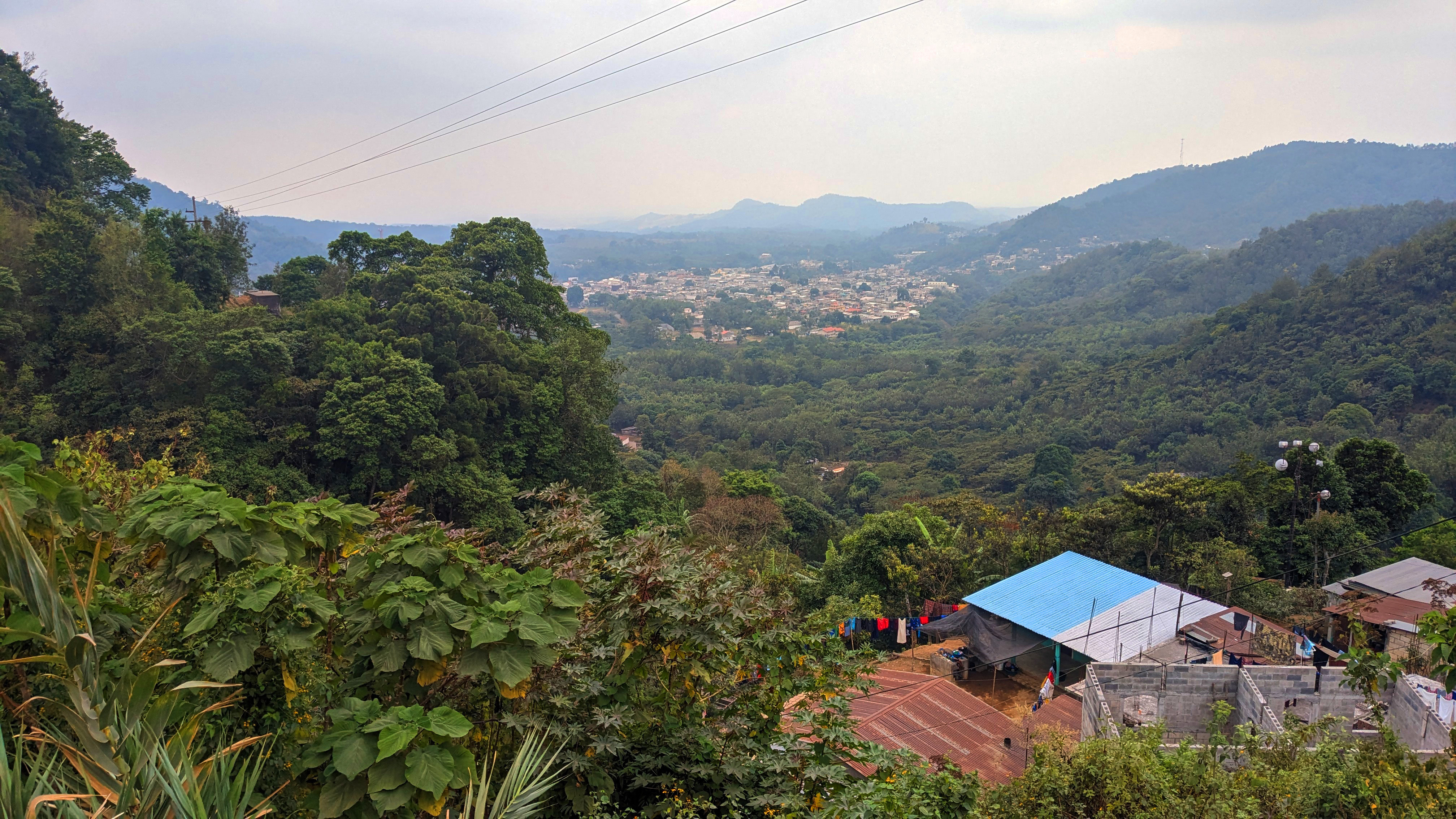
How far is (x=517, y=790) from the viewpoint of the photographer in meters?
2.28

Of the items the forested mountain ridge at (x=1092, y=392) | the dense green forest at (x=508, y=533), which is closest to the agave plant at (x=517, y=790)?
the dense green forest at (x=508, y=533)

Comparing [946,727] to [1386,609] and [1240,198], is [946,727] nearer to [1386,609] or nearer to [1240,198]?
[1386,609]

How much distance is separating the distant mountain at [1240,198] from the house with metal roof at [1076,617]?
14796 centimetres

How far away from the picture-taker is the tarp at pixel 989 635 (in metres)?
9.66

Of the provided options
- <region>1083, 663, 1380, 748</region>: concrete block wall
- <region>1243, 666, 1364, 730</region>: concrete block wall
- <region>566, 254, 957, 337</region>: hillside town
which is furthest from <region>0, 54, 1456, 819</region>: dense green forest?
<region>566, 254, 957, 337</region>: hillside town

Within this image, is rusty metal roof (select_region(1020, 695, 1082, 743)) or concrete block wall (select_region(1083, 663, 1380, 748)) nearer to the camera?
concrete block wall (select_region(1083, 663, 1380, 748))

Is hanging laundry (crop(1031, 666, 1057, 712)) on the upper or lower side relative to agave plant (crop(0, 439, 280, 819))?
lower

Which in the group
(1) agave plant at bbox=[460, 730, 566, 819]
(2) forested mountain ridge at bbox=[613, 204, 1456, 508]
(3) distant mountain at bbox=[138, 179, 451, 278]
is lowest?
(2) forested mountain ridge at bbox=[613, 204, 1456, 508]

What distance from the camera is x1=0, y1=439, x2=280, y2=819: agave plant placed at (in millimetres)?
1958

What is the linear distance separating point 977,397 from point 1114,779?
49.7 metres

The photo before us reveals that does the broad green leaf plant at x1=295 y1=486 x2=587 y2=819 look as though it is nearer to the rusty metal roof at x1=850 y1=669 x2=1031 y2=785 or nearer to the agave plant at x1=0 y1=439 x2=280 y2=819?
the agave plant at x1=0 y1=439 x2=280 y2=819

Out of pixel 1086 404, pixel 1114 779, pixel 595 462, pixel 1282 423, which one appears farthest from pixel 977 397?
pixel 1114 779

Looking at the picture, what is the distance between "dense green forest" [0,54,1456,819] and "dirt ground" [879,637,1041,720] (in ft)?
4.82

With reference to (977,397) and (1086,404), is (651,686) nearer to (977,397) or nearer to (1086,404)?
(1086,404)
